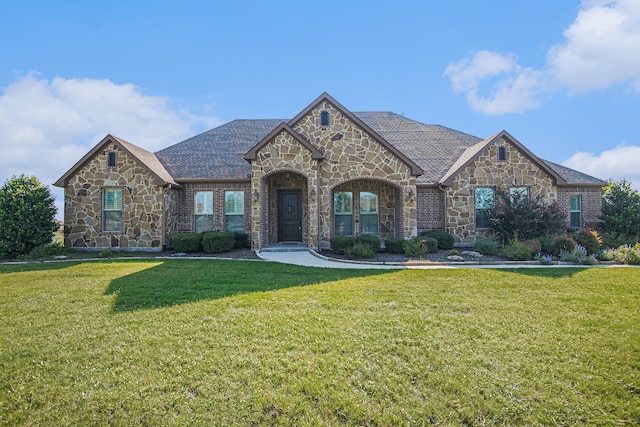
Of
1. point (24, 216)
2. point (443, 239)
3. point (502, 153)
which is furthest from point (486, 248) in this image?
point (24, 216)

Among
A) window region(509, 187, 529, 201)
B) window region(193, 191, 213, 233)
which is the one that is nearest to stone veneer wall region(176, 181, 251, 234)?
window region(193, 191, 213, 233)

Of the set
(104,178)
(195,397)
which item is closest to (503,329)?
(195,397)

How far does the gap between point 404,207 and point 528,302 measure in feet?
26.1

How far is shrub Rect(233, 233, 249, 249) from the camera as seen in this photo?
14.1 meters

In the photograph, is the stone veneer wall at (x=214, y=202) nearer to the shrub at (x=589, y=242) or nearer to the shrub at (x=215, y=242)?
the shrub at (x=215, y=242)

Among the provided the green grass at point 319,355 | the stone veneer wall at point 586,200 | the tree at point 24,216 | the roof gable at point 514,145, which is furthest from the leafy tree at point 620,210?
the tree at point 24,216

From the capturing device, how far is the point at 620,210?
48.0 feet

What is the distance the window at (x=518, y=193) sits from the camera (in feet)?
45.0

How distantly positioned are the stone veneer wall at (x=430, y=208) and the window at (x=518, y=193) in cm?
291

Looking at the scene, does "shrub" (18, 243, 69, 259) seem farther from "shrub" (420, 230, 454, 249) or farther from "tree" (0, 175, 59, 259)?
"shrub" (420, 230, 454, 249)

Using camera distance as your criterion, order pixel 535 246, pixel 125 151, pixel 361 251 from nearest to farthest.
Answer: pixel 535 246 < pixel 361 251 < pixel 125 151

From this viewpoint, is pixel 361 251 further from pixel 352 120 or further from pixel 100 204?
pixel 100 204

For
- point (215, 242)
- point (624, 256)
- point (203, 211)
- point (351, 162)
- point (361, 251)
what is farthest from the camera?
point (203, 211)

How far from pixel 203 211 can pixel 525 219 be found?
14.1 metres
